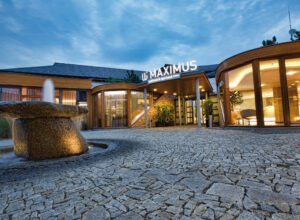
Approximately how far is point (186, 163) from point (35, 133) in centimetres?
330

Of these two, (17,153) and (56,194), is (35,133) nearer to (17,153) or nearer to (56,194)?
(17,153)

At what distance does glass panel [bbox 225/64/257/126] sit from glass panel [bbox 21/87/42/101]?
17107 millimetres

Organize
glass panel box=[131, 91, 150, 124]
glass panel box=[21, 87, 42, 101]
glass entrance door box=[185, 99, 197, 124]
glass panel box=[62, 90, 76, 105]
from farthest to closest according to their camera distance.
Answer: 1. glass entrance door box=[185, 99, 197, 124]
2. glass panel box=[62, 90, 76, 105]
3. glass panel box=[131, 91, 150, 124]
4. glass panel box=[21, 87, 42, 101]

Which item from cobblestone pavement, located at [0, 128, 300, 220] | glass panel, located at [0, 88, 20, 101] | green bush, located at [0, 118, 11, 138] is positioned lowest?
cobblestone pavement, located at [0, 128, 300, 220]

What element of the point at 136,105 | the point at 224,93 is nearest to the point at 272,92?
the point at 224,93

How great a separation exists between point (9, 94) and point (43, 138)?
15.4 meters

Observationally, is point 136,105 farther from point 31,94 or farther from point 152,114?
point 31,94

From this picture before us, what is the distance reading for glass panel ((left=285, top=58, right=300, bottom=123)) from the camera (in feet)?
25.4

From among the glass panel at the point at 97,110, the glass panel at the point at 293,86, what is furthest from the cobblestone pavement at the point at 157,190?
the glass panel at the point at 97,110

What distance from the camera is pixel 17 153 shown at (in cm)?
364

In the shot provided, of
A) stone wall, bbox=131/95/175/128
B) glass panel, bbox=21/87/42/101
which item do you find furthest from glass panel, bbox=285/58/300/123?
glass panel, bbox=21/87/42/101

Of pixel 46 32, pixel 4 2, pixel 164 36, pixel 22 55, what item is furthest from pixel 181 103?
pixel 164 36

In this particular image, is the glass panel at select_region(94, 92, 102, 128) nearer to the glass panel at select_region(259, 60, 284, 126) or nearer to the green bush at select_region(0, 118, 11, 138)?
the green bush at select_region(0, 118, 11, 138)

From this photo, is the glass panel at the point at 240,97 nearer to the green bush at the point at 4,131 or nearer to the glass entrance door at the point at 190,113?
the glass entrance door at the point at 190,113
